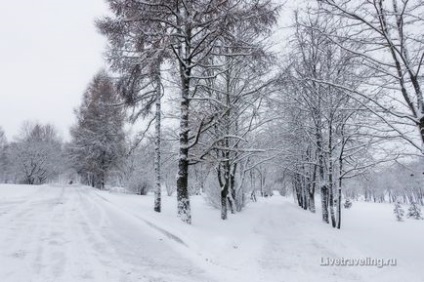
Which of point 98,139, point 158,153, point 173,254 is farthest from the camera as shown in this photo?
point 98,139

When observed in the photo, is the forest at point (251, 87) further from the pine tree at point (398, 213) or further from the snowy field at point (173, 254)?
the pine tree at point (398, 213)

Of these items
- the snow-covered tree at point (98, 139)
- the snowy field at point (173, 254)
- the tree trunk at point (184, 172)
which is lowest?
the snowy field at point (173, 254)

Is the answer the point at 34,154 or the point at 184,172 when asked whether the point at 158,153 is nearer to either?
the point at 184,172

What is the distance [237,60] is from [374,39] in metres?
7.10

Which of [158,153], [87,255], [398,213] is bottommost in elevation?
[398,213]

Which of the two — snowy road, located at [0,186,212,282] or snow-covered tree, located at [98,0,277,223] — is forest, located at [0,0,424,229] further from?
snowy road, located at [0,186,212,282]

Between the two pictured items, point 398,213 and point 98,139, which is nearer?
point 398,213

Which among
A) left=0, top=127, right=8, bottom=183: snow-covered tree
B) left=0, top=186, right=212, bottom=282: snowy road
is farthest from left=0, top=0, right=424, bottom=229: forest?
left=0, top=127, right=8, bottom=183: snow-covered tree

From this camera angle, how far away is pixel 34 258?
16.8 feet

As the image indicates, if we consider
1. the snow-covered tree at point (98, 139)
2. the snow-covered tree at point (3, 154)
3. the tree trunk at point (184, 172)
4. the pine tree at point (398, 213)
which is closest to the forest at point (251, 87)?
the tree trunk at point (184, 172)

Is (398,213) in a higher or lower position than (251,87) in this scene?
lower

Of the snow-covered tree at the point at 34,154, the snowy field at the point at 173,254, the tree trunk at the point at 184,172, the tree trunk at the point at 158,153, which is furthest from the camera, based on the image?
the snow-covered tree at the point at 34,154

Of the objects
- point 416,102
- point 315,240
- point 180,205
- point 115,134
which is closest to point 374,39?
point 416,102

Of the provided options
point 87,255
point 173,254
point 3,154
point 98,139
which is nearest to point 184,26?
point 173,254
